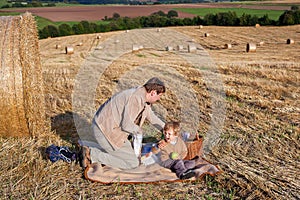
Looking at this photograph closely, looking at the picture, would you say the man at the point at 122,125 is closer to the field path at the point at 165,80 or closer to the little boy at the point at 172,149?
the little boy at the point at 172,149

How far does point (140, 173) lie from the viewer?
5.53 metres

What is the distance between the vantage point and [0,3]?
4356cm

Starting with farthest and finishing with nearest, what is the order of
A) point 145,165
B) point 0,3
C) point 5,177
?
point 0,3, point 145,165, point 5,177

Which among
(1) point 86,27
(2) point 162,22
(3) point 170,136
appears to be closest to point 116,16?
(2) point 162,22

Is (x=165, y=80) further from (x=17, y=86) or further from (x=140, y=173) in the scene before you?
(x=140, y=173)

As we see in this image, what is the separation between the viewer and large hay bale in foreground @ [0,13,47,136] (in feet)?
20.7

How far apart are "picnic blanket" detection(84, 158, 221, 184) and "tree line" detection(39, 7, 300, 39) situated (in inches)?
1089

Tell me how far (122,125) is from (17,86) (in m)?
1.95

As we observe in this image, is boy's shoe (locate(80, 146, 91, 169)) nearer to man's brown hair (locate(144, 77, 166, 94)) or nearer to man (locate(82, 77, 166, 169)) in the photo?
man (locate(82, 77, 166, 169))

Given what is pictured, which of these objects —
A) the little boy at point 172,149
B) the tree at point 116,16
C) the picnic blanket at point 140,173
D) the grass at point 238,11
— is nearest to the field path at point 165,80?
the little boy at point 172,149

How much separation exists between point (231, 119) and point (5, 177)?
4145mm

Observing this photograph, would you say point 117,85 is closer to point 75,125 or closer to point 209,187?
point 75,125

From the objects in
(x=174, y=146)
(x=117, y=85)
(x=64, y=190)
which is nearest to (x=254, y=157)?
(x=174, y=146)

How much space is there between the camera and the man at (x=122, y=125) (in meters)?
5.36
